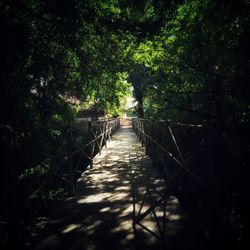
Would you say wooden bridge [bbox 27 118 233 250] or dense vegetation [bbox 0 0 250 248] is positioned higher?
dense vegetation [bbox 0 0 250 248]

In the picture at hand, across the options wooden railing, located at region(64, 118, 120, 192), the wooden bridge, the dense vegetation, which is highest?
the dense vegetation

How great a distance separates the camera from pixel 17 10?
4016mm

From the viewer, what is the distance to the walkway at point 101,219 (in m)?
3.19

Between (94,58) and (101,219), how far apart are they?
12.9 feet

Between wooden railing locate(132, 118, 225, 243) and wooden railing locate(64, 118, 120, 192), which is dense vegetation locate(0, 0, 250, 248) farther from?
wooden railing locate(64, 118, 120, 192)

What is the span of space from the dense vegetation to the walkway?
0.57 metres

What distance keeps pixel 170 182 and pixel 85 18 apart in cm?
353

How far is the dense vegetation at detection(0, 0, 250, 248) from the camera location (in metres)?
3.45

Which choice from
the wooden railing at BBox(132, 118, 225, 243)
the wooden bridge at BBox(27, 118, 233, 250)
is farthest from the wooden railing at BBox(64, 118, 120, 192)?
the wooden railing at BBox(132, 118, 225, 243)

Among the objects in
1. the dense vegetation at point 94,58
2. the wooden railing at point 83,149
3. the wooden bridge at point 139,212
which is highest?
the dense vegetation at point 94,58

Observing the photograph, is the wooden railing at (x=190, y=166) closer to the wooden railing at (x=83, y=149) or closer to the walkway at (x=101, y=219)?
the walkway at (x=101, y=219)

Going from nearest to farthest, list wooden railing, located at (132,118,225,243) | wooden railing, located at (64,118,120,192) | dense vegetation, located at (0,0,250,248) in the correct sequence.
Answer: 1. wooden railing, located at (132,118,225,243)
2. dense vegetation, located at (0,0,250,248)
3. wooden railing, located at (64,118,120,192)

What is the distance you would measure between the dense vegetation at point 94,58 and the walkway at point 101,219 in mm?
571

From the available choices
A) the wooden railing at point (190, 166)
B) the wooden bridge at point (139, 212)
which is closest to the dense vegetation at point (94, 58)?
the wooden railing at point (190, 166)
